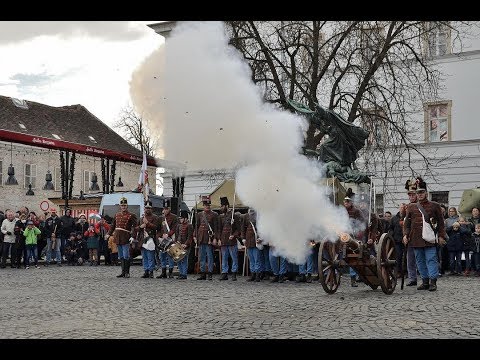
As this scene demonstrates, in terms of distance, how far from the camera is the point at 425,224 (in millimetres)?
12008

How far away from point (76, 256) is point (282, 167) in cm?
1137

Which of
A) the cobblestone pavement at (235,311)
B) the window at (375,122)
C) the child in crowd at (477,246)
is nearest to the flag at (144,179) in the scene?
the cobblestone pavement at (235,311)

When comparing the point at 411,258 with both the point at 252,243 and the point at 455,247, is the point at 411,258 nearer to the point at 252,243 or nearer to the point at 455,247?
the point at 252,243

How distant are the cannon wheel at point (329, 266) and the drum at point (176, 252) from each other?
483cm

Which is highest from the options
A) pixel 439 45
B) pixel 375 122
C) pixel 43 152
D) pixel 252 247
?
pixel 439 45

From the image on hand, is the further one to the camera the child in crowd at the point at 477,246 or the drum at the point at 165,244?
the child in crowd at the point at 477,246

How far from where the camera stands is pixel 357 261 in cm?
1128

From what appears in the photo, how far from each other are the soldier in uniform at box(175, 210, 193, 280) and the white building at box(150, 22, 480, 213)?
13286mm

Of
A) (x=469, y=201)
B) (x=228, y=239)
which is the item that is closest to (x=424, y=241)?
(x=228, y=239)

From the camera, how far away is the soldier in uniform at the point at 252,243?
48.6 ft

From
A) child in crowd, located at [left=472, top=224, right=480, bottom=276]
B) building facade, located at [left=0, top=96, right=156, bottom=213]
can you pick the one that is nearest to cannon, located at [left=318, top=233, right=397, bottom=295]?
child in crowd, located at [left=472, top=224, right=480, bottom=276]

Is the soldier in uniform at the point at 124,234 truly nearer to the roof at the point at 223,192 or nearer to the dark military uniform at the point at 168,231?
the dark military uniform at the point at 168,231

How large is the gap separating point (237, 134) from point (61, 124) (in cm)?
3451
